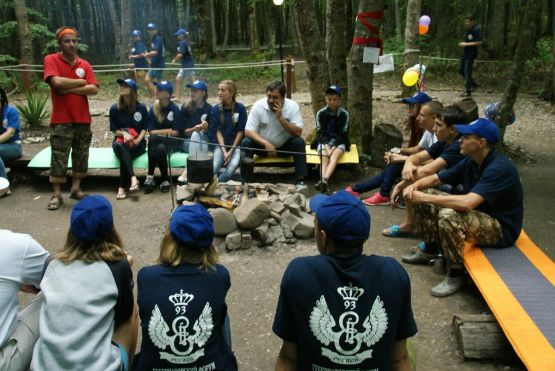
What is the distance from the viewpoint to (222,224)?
15.2 feet

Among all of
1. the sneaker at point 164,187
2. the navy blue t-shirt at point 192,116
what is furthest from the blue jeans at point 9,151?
the navy blue t-shirt at point 192,116

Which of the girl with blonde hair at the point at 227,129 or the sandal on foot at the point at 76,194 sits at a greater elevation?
the girl with blonde hair at the point at 227,129

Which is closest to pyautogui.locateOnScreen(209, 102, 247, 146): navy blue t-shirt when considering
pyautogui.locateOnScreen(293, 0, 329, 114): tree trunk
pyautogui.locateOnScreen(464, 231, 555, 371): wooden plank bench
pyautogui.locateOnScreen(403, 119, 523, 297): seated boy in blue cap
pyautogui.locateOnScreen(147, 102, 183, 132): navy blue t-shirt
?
pyautogui.locateOnScreen(147, 102, 183, 132): navy blue t-shirt

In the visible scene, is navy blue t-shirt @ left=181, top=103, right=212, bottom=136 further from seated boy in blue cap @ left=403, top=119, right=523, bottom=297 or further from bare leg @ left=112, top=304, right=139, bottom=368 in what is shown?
bare leg @ left=112, top=304, right=139, bottom=368

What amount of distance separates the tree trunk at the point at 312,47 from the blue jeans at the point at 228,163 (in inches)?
72.1

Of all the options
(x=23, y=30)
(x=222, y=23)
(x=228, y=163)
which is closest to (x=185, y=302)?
(x=228, y=163)

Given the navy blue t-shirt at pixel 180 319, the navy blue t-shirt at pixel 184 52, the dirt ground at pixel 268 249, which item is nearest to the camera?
the navy blue t-shirt at pixel 180 319

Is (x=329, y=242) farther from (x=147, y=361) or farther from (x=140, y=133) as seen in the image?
(x=140, y=133)

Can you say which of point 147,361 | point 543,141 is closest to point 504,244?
point 147,361

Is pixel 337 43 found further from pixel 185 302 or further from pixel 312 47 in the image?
pixel 185 302

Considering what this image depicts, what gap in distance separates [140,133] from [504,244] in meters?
4.50

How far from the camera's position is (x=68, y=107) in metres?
5.58

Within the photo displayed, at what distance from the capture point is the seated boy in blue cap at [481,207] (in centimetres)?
358

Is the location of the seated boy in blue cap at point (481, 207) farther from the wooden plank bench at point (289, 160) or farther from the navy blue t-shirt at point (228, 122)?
the navy blue t-shirt at point (228, 122)
